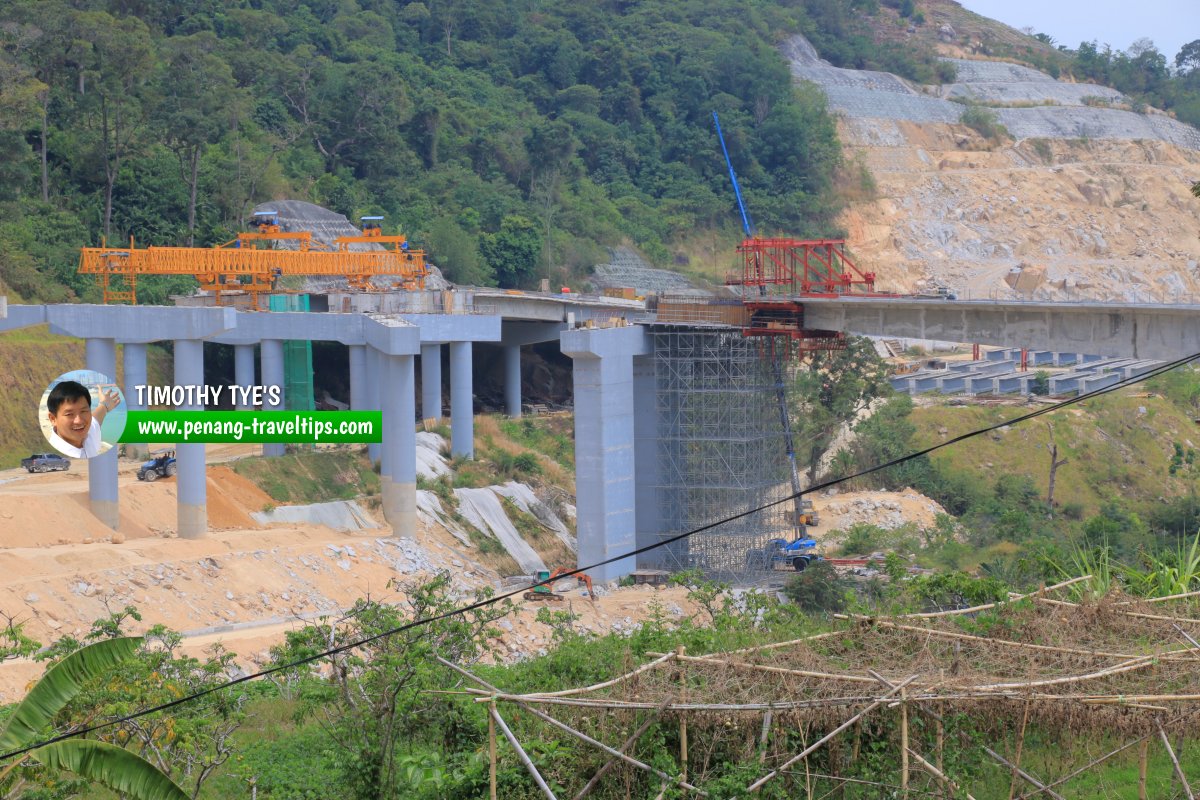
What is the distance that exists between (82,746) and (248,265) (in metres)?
37.7

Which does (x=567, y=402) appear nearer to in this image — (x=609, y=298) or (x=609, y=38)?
(x=609, y=298)

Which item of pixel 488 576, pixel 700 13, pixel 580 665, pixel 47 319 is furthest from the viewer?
pixel 700 13

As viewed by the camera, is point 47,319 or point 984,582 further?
point 47,319

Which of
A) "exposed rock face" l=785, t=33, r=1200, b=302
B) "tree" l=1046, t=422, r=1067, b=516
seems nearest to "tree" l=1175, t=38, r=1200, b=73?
"exposed rock face" l=785, t=33, r=1200, b=302

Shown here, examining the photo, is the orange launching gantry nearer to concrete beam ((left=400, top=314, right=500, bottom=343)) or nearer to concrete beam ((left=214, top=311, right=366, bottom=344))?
concrete beam ((left=214, top=311, right=366, bottom=344))

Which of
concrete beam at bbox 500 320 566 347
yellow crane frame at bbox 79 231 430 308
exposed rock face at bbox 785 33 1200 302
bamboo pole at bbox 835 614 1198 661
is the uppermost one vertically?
exposed rock face at bbox 785 33 1200 302

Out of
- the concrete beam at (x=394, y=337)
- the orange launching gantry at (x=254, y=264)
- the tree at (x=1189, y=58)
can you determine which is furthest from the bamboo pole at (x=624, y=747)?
the tree at (x=1189, y=58)

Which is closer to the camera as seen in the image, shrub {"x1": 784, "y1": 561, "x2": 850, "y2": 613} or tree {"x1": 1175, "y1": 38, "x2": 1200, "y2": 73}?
shrub {"x1": 784, "y1": 561, "x2": 850, "y2": 613}

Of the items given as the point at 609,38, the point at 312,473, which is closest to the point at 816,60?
the point at 609,38

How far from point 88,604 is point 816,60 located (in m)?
93.7

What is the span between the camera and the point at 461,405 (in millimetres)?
55594

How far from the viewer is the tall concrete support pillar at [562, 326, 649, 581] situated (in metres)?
44.8

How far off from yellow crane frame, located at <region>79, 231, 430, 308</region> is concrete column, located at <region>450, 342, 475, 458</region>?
9.83ft

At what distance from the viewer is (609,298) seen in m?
64.9
